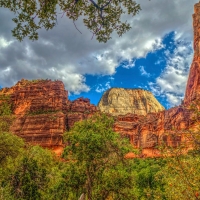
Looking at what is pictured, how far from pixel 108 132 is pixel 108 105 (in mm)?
136861

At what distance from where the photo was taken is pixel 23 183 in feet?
44.8

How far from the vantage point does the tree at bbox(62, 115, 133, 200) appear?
42.5 feet

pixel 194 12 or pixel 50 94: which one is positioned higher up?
pixel 194 12

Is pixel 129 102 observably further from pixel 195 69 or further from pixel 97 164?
pixel 97 164

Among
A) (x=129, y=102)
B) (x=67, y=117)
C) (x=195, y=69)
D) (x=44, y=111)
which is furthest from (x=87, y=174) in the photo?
(x=129, y=102)

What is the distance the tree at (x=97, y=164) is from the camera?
12969 millimetres

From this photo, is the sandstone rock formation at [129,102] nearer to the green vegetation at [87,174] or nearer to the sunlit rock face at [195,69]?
the sunlit rock face at [195,69]

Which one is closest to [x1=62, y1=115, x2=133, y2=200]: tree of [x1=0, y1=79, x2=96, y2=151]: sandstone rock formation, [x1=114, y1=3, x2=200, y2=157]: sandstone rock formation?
[x1=114, y1=3, x2=200, y2=157]: sandstone rock formation

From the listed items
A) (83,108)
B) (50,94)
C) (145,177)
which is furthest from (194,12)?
(145,177)

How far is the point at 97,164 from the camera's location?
13633 mm

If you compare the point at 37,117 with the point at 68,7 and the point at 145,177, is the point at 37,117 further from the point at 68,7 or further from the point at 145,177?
the point at 68,7

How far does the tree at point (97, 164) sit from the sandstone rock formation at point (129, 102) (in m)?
133

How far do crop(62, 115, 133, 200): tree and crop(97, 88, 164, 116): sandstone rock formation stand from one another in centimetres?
13256

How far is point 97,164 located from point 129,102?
485ft
